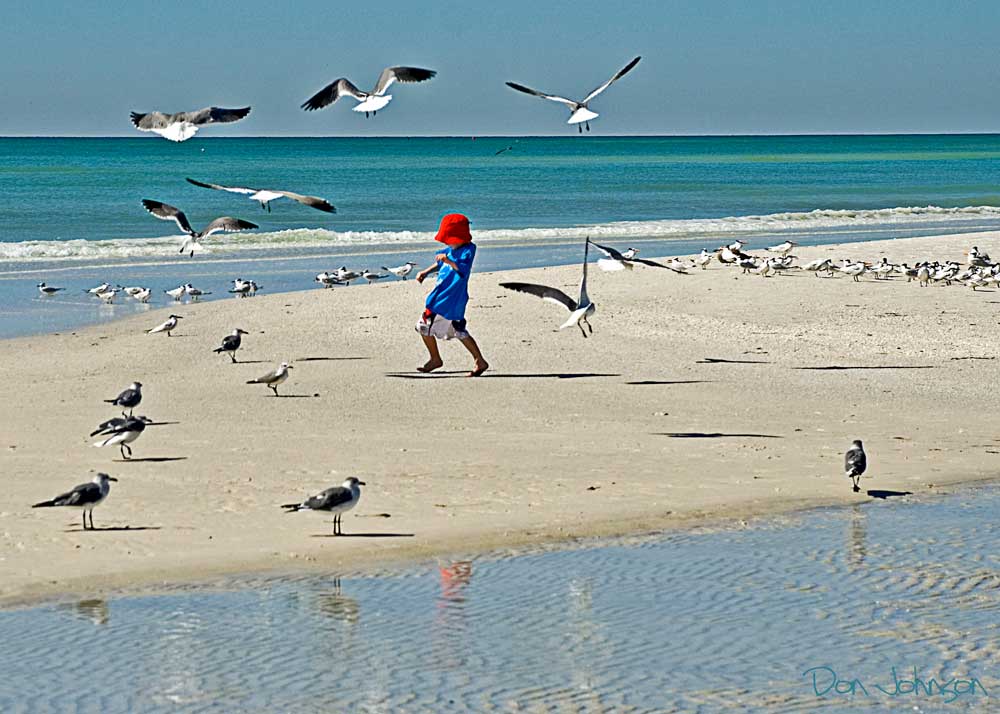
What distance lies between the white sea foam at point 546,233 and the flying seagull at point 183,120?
2315 cm

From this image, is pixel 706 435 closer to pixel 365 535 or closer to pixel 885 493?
pixel 885 493

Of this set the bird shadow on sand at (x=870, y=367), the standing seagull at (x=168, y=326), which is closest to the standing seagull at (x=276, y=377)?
the standing seagull at (x=168, y=326)

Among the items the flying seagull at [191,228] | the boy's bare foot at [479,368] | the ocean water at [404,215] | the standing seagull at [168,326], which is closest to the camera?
the flying seagull at [191,228]

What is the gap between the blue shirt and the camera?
48.0 ft

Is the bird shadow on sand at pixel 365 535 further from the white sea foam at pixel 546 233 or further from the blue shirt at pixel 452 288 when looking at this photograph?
the white sea foam at pixel 546 233

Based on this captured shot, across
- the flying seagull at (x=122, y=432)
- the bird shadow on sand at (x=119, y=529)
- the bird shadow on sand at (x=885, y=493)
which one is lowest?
the bird shadow on sand at (x=885, y=493)

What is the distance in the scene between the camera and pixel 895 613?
7.54 m

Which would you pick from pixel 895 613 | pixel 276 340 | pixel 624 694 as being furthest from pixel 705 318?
pixel 624 694

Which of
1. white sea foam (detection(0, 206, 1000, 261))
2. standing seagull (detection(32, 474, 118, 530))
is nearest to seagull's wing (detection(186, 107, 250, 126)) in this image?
standing seagull (detection(32, 474, 118, 530))

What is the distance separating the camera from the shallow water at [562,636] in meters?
6.40

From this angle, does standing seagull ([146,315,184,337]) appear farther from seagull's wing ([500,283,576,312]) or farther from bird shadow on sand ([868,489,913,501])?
bird shadow on sand ([868,489,913,501])

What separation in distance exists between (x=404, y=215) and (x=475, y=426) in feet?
142

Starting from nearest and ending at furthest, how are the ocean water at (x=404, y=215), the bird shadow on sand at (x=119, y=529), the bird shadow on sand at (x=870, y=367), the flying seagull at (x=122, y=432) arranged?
the bird shadow on sand at (x=119, y=529)
the flying seagull at (x=122, y=432)
the bird shadow on sand at (x=870, y=367)
the ocean water at (x=404, y=215)

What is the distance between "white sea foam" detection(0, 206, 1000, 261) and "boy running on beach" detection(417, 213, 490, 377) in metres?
20.8
